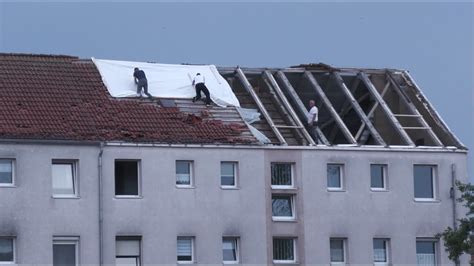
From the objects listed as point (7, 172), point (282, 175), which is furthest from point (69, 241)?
point (282, 175)

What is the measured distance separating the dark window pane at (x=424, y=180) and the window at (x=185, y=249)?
36.6 feet

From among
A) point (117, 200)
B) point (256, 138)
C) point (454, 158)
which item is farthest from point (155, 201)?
point (454, 158)

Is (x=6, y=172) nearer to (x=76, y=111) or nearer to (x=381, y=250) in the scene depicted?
(x=76, y=111)

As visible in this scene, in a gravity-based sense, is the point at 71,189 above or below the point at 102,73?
below

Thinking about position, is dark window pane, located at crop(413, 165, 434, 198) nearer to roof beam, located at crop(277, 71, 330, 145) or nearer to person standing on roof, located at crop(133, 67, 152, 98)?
roof beam, located at crop(277, 71, 330, 145)

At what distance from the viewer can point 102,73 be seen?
64312 mm

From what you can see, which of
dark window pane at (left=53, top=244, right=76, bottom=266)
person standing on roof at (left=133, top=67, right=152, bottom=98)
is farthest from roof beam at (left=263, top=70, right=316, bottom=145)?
dark window pane at (left=53, top=244, right=76, bottom=266)

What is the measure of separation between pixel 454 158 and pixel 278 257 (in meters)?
9.60

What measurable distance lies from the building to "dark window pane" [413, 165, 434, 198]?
48 millimetres

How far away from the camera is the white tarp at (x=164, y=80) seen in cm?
6406

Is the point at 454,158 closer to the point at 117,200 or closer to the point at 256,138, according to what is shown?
the point at 256,138

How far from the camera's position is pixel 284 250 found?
205 feet

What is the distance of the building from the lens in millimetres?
58281

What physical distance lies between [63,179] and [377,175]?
555 inches
